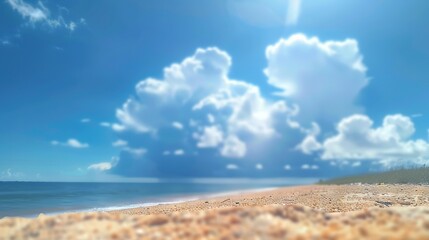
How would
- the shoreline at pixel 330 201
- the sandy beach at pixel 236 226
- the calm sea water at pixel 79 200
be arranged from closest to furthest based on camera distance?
the sandy beach at pixel 236 226 → the shoreline at pixel 330 201 → the calm sea water at pixel 79 200

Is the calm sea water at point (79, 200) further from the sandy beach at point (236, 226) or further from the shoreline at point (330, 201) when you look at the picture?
the sandy beach at point (236, 226)

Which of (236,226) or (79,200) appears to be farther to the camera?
(79,200)

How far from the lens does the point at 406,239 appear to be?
414cm

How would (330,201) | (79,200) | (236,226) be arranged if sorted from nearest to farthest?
(236,226) → (330,201) → (79,200)

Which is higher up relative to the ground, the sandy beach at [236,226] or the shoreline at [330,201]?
the sandy beach at [236,226]

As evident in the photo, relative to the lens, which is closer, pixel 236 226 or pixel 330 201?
pixel 236 226

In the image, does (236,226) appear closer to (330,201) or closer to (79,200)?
(330,201)

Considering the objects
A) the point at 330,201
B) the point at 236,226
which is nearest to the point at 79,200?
the point at 330,201

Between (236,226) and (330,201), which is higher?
(236,226)

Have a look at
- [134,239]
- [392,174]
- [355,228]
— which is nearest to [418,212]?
[355,228]

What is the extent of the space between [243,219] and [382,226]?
6.69ft

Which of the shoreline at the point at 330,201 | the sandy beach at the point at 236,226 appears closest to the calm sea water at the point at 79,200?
the shoreline at the point at 330,201

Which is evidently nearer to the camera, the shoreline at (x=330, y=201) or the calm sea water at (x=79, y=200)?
the shoreline at (x=330, y=201)

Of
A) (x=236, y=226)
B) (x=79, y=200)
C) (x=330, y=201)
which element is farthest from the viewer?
(x=79, y=200)
